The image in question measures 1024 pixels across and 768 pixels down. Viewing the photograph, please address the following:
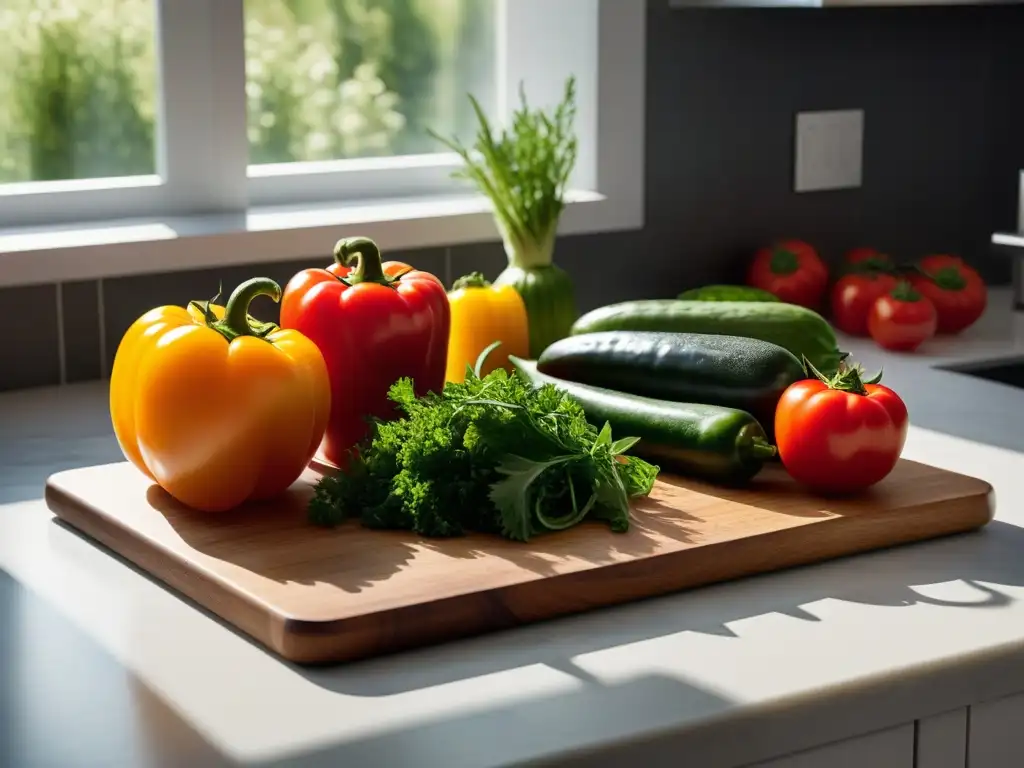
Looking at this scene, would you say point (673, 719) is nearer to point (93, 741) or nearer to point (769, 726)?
point (769, 726)

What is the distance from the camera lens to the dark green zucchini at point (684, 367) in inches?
53.3

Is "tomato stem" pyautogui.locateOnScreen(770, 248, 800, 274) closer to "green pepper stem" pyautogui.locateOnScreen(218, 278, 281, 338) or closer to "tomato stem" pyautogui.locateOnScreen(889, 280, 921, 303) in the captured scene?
"tomato stem" pyautogui.locateOnScreen(889, 280, 921, 303)

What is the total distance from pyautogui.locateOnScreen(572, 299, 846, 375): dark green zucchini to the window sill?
1.49ft

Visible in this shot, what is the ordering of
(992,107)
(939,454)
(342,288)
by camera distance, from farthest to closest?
(992,107)
(939,454)
(342,288)

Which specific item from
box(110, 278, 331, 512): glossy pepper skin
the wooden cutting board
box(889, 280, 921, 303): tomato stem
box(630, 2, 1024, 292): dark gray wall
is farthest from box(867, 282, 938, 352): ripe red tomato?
box(110, 278, 331, 512): glossy pepper skin

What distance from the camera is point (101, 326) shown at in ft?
5.98

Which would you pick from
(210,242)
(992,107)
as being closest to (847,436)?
(210,242)

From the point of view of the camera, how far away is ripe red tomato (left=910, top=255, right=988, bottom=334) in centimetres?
209

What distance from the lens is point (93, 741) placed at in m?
0.90

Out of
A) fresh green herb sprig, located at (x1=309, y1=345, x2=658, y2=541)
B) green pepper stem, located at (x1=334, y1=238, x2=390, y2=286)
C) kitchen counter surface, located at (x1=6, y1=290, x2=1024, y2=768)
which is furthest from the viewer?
green pepper stem, located at (x1=334, y1=238, x2=390, y2=286)

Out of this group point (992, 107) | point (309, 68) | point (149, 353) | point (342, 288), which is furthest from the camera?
point (992, 107)

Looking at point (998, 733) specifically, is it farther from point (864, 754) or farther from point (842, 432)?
point (842, 432)

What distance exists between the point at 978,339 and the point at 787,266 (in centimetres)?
28

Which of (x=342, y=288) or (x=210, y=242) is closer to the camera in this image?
A: (x=342, y=288)
